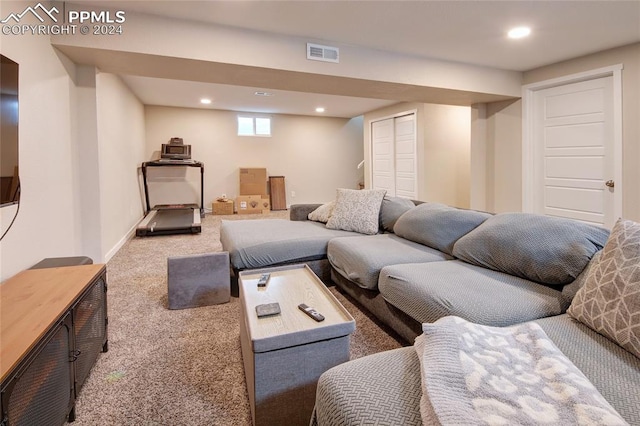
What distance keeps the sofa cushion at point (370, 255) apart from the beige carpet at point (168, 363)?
1.01 ft

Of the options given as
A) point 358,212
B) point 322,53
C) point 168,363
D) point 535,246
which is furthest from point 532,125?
point 168,363

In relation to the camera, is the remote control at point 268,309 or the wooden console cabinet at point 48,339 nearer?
the wooden console cabinet at point 48,339

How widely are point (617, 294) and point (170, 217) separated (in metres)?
5.84

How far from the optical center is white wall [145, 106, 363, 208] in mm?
7063

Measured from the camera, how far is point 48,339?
1.22 meters

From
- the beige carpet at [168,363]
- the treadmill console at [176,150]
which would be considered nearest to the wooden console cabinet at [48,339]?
the beige carpet at [168,363]

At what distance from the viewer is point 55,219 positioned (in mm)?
2480

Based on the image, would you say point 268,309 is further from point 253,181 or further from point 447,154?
point 253,181

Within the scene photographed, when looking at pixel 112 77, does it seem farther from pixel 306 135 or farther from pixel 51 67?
pixel 306 135

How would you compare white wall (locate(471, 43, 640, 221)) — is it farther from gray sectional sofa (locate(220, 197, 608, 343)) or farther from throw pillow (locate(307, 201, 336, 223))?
throw pillow (locate(307, 201, 336, 223))

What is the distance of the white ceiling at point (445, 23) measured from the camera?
2652mm

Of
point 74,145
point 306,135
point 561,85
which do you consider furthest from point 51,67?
point 306,135

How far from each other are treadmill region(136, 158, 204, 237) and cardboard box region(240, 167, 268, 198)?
0.93 m

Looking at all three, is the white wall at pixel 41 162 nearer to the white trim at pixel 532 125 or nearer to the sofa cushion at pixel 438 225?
the sofa cushion at pixel 438 225
